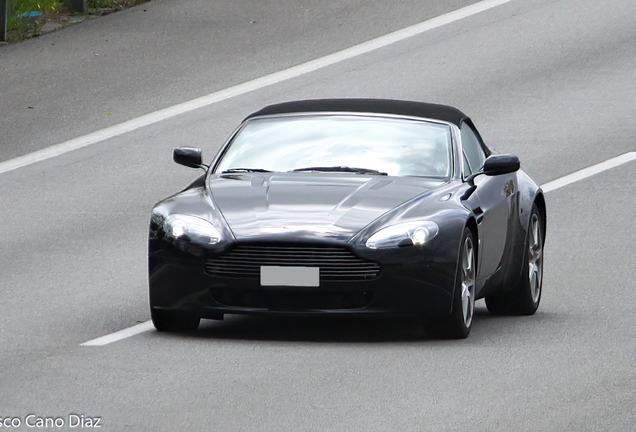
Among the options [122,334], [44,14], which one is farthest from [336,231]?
[44,14]

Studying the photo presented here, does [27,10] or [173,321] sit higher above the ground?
[173,321]

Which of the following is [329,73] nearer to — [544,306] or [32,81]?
[32,81]

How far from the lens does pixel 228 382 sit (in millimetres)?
7469

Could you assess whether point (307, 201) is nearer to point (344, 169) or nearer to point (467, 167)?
point (344, 169)

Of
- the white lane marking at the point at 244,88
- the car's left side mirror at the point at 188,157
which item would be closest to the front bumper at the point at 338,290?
the car's left side mirror at the point at 188,157

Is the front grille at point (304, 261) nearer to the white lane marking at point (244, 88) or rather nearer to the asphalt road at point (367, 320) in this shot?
the asphalt road at point (367, 320)

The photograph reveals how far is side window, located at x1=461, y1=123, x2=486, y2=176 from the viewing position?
10.2 meters

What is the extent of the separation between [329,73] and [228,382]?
12623 mm

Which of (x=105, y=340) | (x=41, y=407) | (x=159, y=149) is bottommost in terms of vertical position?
(x=159, y=149)

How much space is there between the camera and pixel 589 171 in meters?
16.4

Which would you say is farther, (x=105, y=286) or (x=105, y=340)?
(x=105, y=286)

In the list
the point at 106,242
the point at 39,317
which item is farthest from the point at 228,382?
the point at 106,242

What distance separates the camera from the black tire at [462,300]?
8.78 metres

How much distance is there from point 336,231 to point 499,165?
5.39ft
